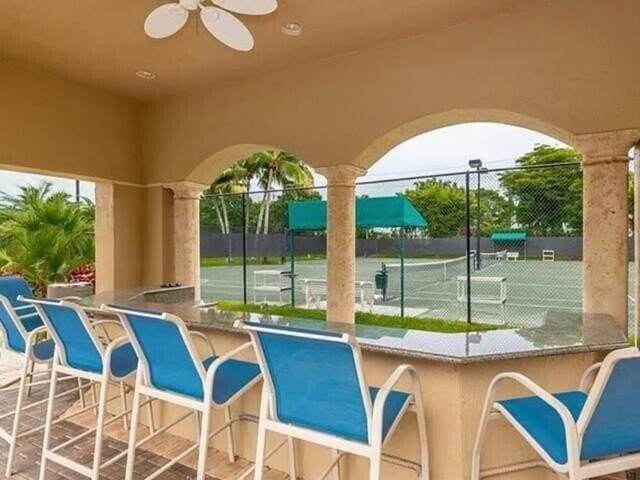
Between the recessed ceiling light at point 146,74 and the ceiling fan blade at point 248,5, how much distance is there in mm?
2195

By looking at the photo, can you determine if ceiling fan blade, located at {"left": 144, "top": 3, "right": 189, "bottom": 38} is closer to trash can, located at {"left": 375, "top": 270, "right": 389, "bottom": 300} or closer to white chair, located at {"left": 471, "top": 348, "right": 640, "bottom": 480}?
white chair, located at {"left": 471, "top": 348, "right": 640, "bottom": 480}

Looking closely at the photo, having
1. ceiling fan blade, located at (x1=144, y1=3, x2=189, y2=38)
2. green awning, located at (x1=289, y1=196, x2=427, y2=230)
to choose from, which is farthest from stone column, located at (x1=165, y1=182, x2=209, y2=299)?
ceiling fan blade, located at (x1=144, y1=3, x2=189, y2=38)

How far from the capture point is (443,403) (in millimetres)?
1878

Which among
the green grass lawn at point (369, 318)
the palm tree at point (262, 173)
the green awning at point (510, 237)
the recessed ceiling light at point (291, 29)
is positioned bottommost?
the green grass lawn at point (369, 318)

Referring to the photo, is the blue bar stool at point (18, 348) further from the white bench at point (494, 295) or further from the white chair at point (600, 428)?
the white bench at point (494, 295)

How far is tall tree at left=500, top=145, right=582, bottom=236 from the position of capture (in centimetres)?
534

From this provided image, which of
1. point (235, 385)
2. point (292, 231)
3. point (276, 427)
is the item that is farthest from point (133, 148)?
point (276, 427)

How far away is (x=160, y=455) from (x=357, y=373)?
182cm

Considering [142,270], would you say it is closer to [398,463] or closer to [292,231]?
[292,231]

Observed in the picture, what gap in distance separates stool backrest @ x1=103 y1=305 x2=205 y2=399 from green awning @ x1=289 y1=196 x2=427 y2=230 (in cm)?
451

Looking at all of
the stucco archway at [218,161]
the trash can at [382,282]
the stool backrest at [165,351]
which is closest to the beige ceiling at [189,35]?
the stucco archway at [218,161]

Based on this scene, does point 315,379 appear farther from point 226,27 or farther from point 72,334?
point 226,27

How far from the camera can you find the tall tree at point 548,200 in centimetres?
534

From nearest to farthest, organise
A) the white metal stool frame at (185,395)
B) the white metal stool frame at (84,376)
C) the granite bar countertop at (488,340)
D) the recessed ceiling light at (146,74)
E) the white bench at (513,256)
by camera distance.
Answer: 1. the granite bar countertop at (488,340)
2. the white metal stool frame at (185,395)
3. the white metal stool frame at (84,376)
4. the recessed ceiling light at (146,74)
5. the white bench at (513,256)
